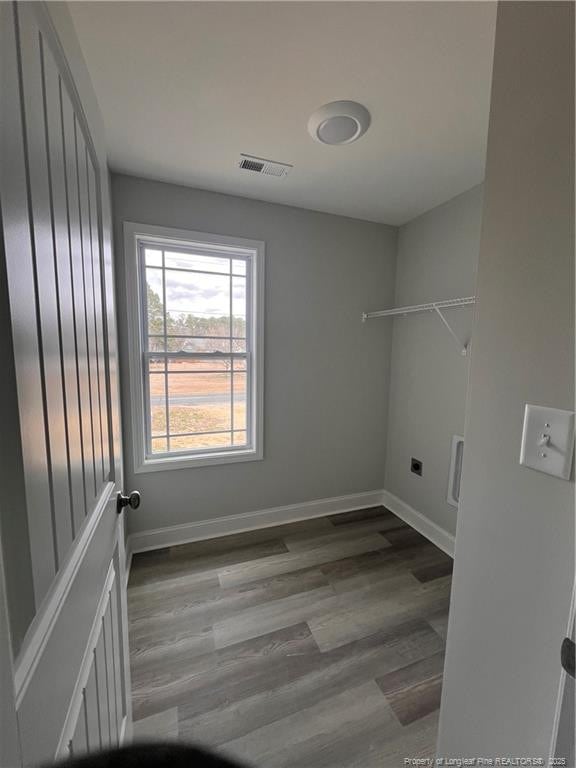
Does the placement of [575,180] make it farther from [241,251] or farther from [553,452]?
[241,251]

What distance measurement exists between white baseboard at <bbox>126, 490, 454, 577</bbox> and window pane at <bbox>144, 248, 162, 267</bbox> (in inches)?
72.2

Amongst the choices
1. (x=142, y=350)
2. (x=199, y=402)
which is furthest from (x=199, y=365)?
(x=142, y=350)

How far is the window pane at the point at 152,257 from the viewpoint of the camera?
2008 mm

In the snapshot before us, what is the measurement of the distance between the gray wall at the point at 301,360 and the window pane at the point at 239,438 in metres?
0.17

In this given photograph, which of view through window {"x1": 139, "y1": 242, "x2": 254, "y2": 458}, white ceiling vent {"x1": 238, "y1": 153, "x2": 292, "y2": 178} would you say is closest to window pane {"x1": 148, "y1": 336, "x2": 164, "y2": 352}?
view through window {"x1": 139, "y1": 242, "x2": 254, "y2": 458}

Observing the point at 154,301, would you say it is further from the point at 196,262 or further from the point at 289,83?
the point at 289,83

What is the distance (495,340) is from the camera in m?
0.68

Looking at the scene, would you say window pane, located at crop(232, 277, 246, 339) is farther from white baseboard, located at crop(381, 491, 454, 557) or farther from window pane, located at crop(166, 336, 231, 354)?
white baseboard, located at crop(381, 491, 454, 557)

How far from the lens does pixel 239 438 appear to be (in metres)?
2.38

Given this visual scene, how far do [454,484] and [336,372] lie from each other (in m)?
1.17

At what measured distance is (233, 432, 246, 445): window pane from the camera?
2367mm

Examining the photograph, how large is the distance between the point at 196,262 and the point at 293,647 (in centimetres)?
232

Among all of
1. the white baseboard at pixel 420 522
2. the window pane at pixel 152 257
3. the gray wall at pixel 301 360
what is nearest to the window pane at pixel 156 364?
the gray wall at pixel 301 360

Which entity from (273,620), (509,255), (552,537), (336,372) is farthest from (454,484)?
(509,255)
